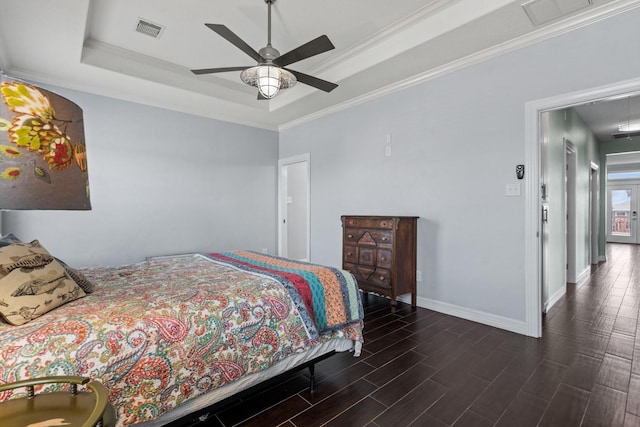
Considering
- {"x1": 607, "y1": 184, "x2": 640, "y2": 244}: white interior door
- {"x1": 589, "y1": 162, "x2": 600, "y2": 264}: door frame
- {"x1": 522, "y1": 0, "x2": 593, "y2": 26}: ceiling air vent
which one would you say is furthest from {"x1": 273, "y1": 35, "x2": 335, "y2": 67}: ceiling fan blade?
{"x1": 607, "y1": 184, "x2": 640, "y2": 244}: white interior door

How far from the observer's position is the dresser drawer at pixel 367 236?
3352mm

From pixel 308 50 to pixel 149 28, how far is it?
1.80m

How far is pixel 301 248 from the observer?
6.45m

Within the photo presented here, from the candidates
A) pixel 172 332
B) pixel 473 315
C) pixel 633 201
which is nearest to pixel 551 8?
pixel 473 315

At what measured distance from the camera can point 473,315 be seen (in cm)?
312

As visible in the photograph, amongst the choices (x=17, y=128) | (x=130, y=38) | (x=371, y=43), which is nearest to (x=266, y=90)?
(x=371, y=43)

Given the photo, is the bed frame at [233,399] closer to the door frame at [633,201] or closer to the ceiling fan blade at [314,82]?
the ceiling fan blade at [314,82]

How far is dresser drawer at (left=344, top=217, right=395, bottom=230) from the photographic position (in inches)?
131

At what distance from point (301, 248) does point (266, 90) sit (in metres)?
4.29

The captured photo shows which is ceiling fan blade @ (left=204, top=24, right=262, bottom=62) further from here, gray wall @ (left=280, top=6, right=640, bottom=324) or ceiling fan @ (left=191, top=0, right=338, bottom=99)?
gray wall @ (left=280, top=6, right=640, bottom=324)

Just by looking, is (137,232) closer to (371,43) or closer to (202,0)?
(202,0)

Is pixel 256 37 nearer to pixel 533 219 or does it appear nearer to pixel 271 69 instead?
pixel 271 69

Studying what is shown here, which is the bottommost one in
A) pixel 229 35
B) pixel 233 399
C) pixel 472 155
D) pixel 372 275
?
pixel 233 399

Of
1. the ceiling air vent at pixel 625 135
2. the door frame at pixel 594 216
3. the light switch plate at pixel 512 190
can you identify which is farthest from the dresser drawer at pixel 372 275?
the ceiling air vent at pixel 625 135
